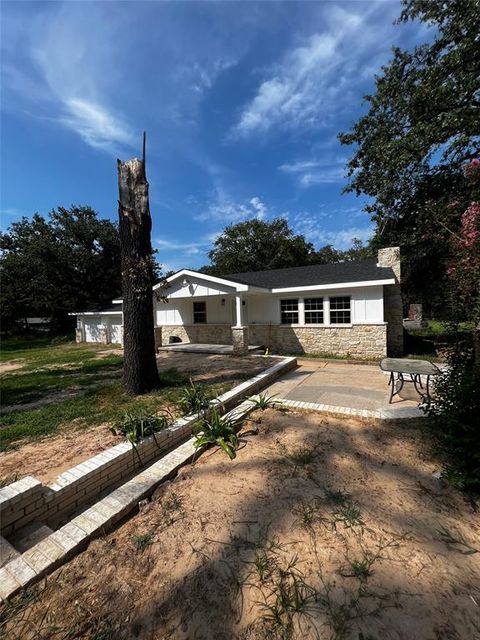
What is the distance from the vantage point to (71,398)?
6.14 m

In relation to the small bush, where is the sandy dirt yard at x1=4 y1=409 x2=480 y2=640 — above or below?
below

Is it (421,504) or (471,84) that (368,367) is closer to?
(421,504)

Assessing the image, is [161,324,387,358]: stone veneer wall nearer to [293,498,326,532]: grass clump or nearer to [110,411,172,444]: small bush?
[110,411,172,444]: small bush

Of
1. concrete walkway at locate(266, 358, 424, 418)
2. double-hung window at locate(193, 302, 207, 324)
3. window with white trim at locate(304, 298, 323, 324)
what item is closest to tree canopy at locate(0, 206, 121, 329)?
double-hung window at locate(193, 302, 207, 324)

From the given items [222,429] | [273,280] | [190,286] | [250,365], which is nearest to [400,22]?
[273,280]

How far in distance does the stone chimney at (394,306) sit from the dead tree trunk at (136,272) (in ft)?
31.9

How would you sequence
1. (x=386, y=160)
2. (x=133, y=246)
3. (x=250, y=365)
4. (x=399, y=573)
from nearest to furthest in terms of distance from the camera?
(x=399, y=573) < (x=133, y=246) < (x=250, y=365) < (x=386, y=160)

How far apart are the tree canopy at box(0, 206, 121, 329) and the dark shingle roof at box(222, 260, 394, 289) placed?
58.0 ft

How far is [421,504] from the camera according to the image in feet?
8.50

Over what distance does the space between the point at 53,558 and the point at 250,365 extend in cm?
722

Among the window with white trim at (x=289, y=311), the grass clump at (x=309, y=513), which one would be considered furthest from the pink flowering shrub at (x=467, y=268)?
the window with white trim at (x=289, y=311)

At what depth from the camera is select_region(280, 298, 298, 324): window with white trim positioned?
1224 centimetres

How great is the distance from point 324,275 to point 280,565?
38.6 feet

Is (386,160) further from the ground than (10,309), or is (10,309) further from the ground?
(386,160)
